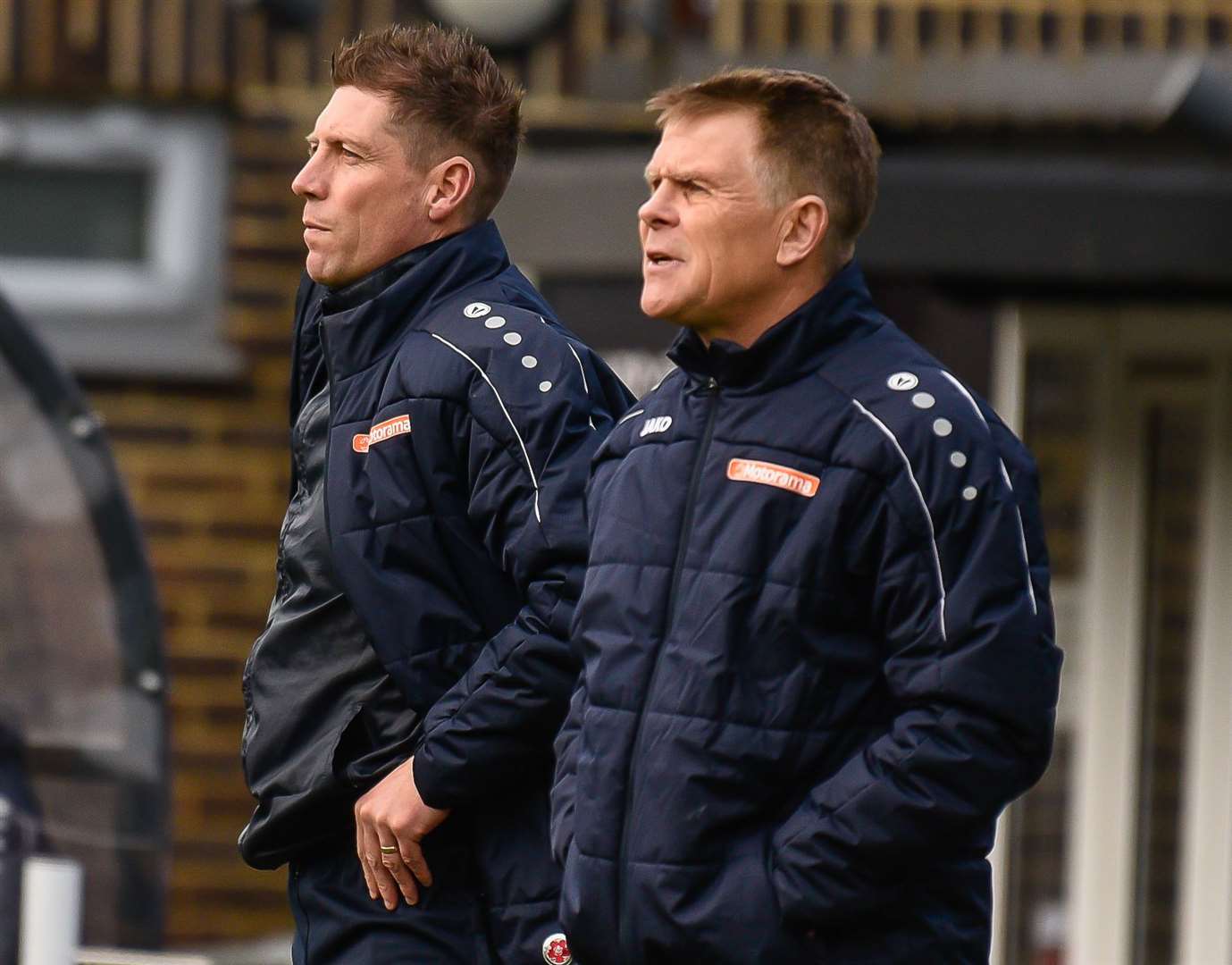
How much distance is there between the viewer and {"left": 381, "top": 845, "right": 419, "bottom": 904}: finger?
304cm

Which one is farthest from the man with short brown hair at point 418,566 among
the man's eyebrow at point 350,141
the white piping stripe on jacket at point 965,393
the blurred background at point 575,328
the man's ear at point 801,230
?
the blurred background at point 575,328

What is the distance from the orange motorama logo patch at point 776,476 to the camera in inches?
104

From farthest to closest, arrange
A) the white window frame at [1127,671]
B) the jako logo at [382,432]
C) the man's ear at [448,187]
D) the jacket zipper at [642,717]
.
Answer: the white window frame at [1127,671] → the man's ear at [448,187] → the jako logo at [382,432] → the jacket zipper at [642,717]

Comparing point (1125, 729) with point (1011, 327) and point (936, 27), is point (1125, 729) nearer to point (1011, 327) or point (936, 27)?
point (1011, 327)

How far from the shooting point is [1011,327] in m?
6.42

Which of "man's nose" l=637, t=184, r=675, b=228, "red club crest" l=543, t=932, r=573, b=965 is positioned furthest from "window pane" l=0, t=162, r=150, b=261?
"man's nose" l=637, t=184, r=675, b=228

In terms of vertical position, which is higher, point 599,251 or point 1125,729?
point 599,251

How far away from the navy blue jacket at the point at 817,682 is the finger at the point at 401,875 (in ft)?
1.27

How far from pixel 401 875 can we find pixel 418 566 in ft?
1.27

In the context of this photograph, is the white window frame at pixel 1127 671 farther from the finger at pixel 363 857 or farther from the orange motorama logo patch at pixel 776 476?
the orange motorama logo patch at pixel 776 476

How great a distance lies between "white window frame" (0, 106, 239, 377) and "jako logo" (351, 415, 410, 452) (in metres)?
3.70

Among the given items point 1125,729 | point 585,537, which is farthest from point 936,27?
point 585,537

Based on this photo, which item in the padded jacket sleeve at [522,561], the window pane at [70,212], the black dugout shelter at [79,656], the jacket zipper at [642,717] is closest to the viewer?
the jacket zipper at [642,717]

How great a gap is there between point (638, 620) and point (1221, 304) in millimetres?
4231
